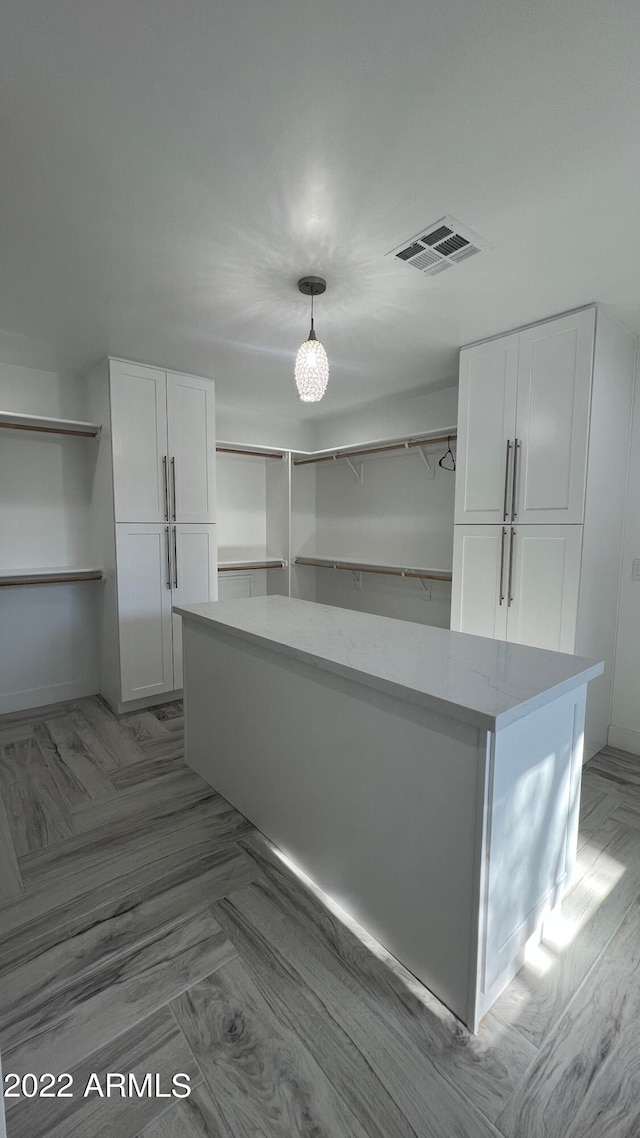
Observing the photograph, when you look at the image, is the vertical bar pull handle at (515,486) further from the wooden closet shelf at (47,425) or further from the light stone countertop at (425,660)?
the wooden closet shelf at (47,425)

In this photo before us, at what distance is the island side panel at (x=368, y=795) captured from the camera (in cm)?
119

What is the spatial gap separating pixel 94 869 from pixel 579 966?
170cm

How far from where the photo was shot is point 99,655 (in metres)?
3.60

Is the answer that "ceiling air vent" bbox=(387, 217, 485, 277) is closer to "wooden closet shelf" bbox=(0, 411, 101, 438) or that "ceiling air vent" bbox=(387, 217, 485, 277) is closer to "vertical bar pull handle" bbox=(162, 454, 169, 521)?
"vertical bar pull handle" bbox=(162, 454, 169, 521)

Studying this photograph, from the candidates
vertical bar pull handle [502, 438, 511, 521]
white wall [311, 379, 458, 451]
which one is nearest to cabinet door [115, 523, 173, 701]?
white wall [311, 379, 458, 451]

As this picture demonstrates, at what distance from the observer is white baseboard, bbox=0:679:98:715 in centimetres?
327

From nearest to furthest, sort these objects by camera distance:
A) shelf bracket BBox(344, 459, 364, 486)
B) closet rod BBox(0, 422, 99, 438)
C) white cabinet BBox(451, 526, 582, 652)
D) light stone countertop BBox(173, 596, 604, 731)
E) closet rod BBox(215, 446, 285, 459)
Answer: light stone countertop BBox(173, 596, 604, 731) → white cabinet BBox(451, 526, 582, 652) → closet rod BBox(0, 422, 99, 438) → closet rod BBox(215, 446, 285, 459) → shelf bracket BBox(344, 459, 364, 486)

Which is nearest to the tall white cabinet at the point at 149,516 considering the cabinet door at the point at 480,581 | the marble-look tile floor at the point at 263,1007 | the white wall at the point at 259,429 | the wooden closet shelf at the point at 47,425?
the wooden closet shelf at the point at 47,425

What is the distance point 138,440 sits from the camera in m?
3.18

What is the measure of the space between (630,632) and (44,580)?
12.0 ft

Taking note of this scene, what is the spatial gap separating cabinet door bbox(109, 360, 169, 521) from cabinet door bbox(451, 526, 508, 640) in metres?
2.06

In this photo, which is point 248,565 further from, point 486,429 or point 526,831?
point 526,831

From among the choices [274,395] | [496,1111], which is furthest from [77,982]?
[274,395]

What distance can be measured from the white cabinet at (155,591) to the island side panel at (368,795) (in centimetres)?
140
